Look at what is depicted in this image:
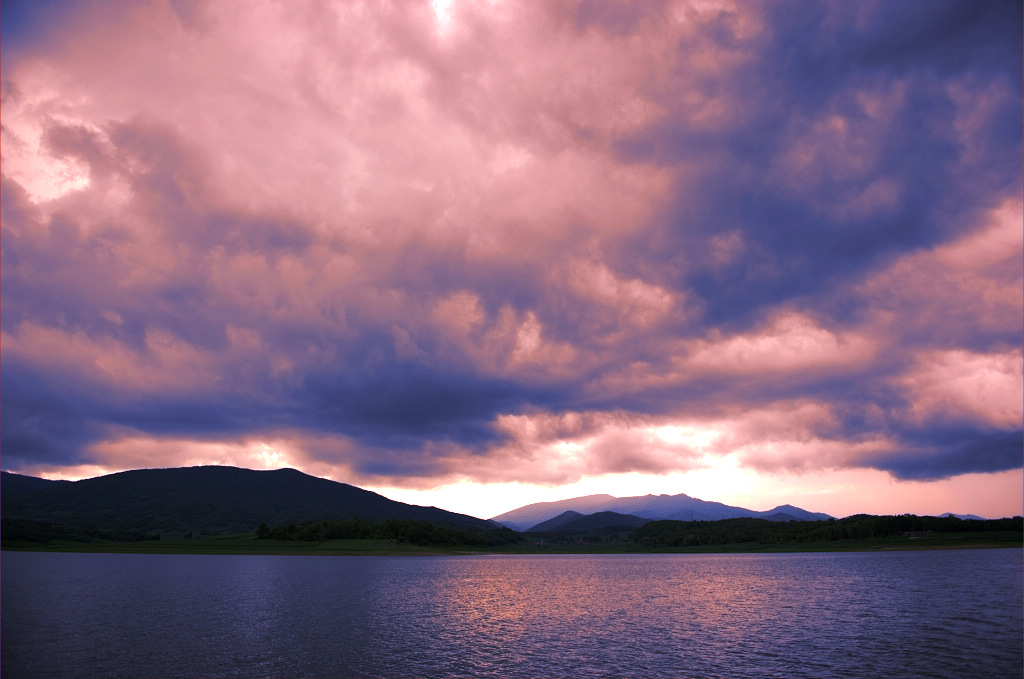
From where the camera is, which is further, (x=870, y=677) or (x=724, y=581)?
(x=724, y=581)

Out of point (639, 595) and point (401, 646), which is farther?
point (639, 595)

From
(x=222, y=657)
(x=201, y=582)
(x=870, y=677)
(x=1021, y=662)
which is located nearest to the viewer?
(x=870, y=677)

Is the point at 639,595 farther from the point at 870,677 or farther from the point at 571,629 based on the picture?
the point at 870,677

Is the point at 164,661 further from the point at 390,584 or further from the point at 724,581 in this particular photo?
the point at 724,581

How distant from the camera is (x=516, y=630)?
73938 mm

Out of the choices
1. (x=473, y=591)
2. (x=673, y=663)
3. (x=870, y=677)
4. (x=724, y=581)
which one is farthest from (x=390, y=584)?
(x=870, y=677)

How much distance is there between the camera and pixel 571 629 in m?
74.4

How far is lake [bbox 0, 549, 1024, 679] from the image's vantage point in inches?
2096

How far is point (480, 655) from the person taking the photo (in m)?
59.3

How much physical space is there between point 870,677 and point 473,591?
8729cm

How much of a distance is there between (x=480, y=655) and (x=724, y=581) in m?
101

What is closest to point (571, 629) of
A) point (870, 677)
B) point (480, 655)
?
point (480, 655)

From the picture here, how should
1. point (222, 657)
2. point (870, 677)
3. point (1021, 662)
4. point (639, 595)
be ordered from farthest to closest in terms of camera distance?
point (639, 595) → point (222, 657) → point (1021, 662) → point (870, 677)

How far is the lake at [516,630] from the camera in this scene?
175 ft
